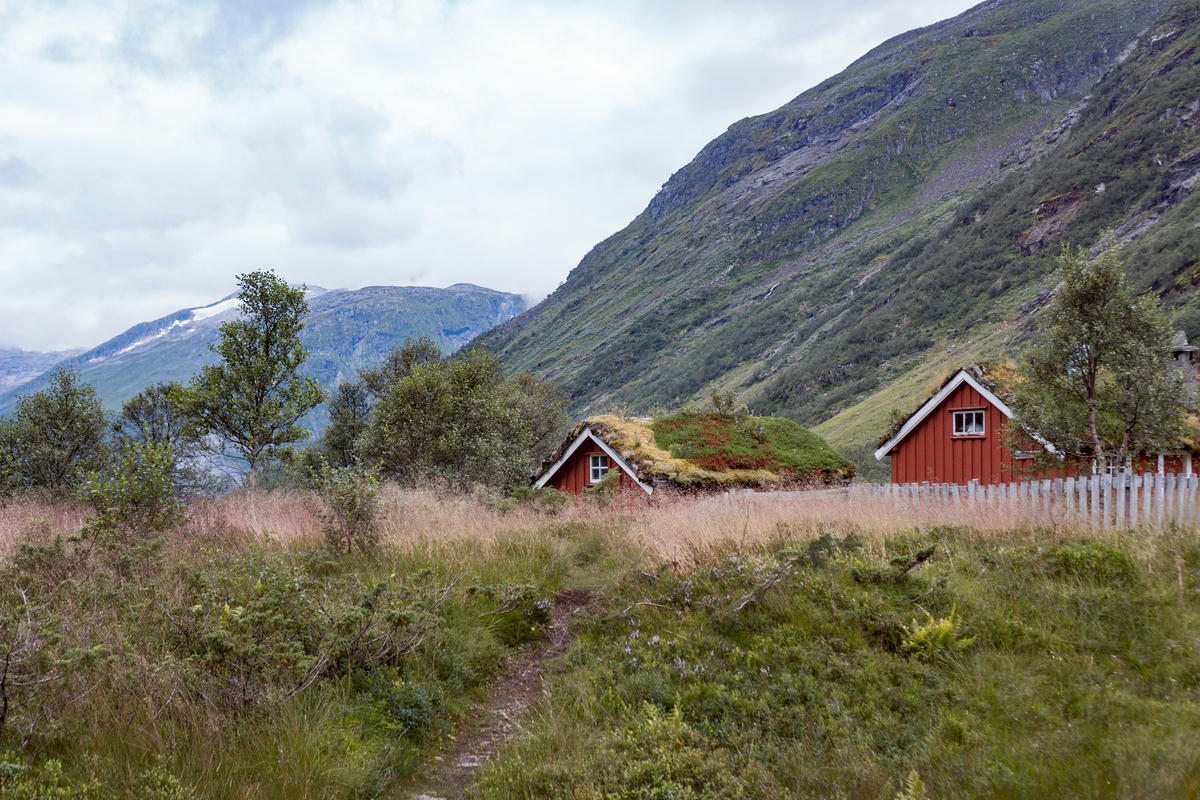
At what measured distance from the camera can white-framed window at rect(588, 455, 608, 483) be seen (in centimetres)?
2158

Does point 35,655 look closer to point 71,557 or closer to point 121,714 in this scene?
point 121,714

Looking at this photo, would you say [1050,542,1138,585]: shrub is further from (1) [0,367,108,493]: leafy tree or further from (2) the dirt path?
(1) [0,367,108,493]: leafy tree

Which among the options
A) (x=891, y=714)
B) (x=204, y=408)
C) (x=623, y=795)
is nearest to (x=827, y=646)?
(x=891, y=714)

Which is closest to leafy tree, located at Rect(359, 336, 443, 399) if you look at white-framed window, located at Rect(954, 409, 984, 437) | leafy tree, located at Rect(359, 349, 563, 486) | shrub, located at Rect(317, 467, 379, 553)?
leafy tree, located at Rect(359, 349, 563, 486)

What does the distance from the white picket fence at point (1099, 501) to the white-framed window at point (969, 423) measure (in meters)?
10.5

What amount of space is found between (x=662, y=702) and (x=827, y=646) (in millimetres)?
1660

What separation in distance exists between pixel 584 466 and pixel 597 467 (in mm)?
772

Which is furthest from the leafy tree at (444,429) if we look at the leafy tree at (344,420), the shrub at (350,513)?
the shrub at (350,513)

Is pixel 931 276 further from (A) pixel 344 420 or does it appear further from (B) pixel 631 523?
(B) pixel 631 523

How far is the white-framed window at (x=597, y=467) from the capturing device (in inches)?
850

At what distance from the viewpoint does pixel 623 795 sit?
419 centimetres

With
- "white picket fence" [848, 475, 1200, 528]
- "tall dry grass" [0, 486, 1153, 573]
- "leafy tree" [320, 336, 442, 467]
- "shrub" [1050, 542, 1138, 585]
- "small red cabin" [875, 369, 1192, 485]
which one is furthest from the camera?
"leafy tree" [320, 336, 442, 467]

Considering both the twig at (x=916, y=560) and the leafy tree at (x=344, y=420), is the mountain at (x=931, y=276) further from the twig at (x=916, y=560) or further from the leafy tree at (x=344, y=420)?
the leafy tree at (x=344, y=420)

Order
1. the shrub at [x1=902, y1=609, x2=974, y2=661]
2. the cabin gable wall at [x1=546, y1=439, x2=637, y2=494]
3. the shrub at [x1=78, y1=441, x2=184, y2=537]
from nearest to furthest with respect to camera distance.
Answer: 1. the shrub at [x1=902, y1=609, x2=974, y2=661]
2. the shrub at [x1=78, y1=441, x2=184, y2=537]
3. the cabin gable wall at [x1=546, y1=439, x2=637, y2=494]
